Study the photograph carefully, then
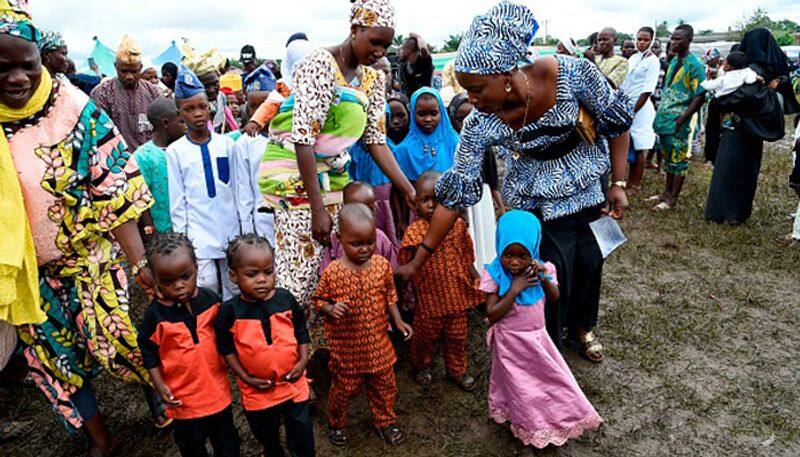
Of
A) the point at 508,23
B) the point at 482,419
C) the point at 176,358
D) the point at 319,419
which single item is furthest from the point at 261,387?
the point at 508,23

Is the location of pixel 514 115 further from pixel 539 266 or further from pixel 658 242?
pixel 658 242

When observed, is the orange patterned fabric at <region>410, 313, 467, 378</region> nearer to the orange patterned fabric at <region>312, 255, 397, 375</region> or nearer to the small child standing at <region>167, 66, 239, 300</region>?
the orange patterned fabric at <region>312, 255, 397, 375</region>

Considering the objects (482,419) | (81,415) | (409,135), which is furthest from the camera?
(409,135)

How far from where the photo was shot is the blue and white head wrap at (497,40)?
7.47 ft

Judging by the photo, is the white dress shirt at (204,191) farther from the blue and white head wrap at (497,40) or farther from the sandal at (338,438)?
the blue and white head wrap at (497,40)

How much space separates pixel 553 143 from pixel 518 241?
0.60m

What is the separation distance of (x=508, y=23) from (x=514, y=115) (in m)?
0.47

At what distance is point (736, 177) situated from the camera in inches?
220

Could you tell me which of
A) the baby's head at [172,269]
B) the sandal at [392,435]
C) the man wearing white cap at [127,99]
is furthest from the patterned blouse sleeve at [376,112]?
the man wearing white cap at [127,99]

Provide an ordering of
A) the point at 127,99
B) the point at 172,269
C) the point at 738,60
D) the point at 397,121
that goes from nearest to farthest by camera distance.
→ the point at 172,269, the point at 397,121, the point at 127,99, the point at 738,60

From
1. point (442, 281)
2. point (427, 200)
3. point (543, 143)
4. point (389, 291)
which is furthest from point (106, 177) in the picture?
point (543, 143)

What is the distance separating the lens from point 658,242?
5.35 metres

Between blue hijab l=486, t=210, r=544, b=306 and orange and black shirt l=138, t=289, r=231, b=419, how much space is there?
1292 mm

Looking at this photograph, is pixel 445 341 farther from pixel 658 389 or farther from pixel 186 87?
pixel 186 87
